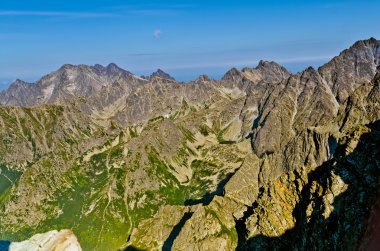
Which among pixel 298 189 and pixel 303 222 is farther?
pixel 298 189

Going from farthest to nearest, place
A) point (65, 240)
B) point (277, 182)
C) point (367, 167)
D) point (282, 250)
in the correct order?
point (277, 182), point (282, 250), point (367, 167), point (65, 240)

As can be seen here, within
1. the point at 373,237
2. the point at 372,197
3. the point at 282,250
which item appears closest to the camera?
the point at 373,237

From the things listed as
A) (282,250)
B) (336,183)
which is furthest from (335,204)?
(282,250)

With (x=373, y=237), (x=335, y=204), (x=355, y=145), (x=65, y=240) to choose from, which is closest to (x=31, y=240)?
(x=65, y=240)

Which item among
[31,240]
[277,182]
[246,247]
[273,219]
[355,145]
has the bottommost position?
[246,247]

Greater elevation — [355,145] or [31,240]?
[355,145]

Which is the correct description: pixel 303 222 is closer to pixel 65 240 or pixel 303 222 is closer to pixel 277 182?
pixel 277 182
